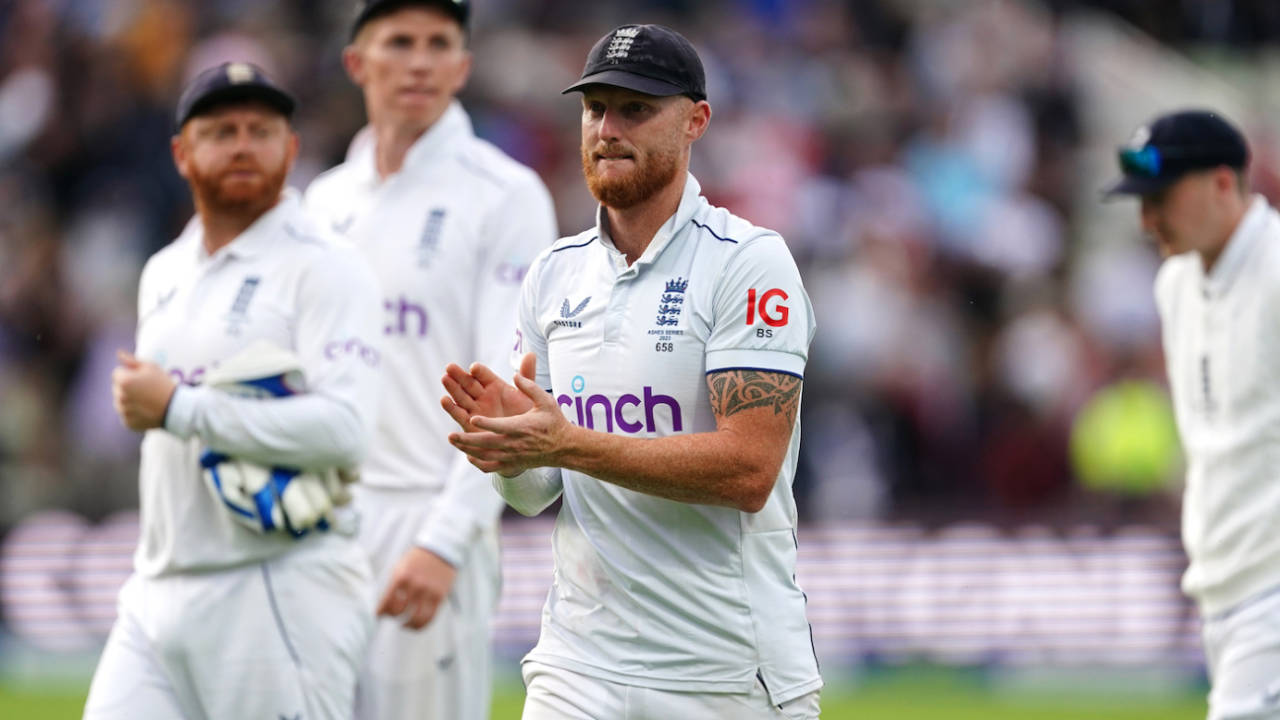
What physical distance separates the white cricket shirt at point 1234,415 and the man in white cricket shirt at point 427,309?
8.36ft

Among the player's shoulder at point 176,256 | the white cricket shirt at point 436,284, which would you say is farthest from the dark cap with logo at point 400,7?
the player's shoulder at point 176,256

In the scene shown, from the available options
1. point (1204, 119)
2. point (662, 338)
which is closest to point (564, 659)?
point (662, 338)

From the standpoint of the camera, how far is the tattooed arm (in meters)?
4.65

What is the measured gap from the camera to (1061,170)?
1675 centimetres

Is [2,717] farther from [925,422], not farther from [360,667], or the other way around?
[925,422]

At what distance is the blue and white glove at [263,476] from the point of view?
610 cm

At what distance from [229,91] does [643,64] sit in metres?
2.02

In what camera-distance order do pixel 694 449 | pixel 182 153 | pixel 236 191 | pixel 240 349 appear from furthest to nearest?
1. pixel 182 153
2. pixel 236 191
3. pixel 240 349
4. pixel 694 449

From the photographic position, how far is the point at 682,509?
506cm

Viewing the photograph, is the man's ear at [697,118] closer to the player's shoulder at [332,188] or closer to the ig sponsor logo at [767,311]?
the ig sponsor logo at [767,311]

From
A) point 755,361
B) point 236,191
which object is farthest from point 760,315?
point 236,191

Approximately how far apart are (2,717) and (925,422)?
6986mm

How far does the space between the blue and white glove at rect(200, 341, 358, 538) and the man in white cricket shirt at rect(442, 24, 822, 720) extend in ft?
4.06

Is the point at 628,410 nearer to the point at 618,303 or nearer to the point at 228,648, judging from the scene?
the point at 618,303
